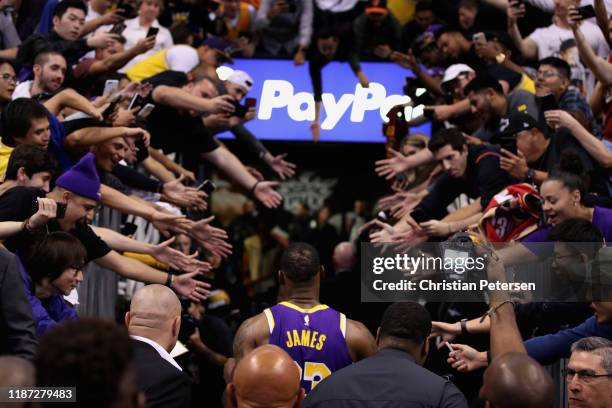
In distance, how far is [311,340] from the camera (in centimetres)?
553

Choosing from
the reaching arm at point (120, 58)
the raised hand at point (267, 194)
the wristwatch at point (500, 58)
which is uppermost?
the wristwatch at point (500, 58)

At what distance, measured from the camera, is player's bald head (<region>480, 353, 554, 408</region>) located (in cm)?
359

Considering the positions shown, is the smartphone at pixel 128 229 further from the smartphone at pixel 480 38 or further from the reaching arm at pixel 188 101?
the smartphone at pixel 480 38

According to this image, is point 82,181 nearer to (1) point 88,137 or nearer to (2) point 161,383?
(1) point 88,137

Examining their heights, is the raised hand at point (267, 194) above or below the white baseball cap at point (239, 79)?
below

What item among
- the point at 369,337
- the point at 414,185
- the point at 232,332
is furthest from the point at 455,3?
the point at 369,337

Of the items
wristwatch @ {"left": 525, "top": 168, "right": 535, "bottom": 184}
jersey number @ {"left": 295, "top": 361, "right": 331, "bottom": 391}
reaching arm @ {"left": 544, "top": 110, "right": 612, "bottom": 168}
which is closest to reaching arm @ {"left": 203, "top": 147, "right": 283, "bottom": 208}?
wristwatch @ {"left": 525, "top": 168, "right": 535, "bottom": 184}

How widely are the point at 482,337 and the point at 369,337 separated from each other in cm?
107

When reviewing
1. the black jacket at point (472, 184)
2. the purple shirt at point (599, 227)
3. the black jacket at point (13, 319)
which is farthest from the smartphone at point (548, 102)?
the black jacket at point (13, 319)

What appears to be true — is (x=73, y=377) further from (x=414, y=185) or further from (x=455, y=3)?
(x=455, y=3)

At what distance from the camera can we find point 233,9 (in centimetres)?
1184

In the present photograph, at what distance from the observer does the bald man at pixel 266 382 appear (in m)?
3.90

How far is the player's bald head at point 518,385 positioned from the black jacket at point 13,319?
182cm

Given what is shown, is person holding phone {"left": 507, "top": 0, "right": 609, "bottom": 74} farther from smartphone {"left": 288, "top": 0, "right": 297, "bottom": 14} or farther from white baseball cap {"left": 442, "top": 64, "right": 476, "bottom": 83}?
smartphone {"left": 288, "top": 0, "right": 297, "bottom": 14}
